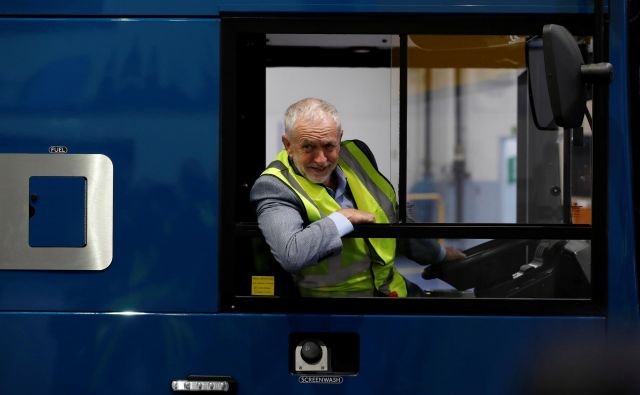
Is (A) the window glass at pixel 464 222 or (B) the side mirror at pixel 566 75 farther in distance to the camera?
(A) the window glass at pixel 464 222

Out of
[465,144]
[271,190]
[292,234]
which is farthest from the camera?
[465,144]

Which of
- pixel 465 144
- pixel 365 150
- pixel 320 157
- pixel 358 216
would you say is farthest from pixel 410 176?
pixel 465 144

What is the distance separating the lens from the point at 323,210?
274 centimetres

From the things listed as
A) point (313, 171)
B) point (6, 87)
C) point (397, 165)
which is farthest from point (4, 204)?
point (397, 165)

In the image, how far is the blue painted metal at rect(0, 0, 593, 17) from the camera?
2566mm

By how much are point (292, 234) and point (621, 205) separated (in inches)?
43.7

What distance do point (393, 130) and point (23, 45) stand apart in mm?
1326

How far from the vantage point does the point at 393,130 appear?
270 cm

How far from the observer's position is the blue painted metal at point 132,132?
2572mm

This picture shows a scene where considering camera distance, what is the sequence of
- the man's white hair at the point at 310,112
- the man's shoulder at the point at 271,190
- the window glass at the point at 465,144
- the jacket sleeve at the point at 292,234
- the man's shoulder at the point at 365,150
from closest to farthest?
the jacket sleeve at the point at 292,234, the man's shoulder at the point at 271,190, the man's white hair at the point at 310,112, the man's shoulder at the point at 365,150, the window glass at the point at 465,144

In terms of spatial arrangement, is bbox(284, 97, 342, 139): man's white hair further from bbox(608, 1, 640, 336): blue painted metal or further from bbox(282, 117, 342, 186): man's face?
bbox(608, 1, 640, 336): blue painted metal

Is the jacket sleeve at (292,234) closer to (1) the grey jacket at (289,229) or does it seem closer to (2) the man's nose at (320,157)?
(1) the grey jacket at (289,229)

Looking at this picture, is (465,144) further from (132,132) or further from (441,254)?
(132,132)

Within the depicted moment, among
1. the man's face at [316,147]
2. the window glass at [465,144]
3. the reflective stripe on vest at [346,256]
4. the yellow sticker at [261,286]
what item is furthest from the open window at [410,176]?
the window glass at [465,144]
